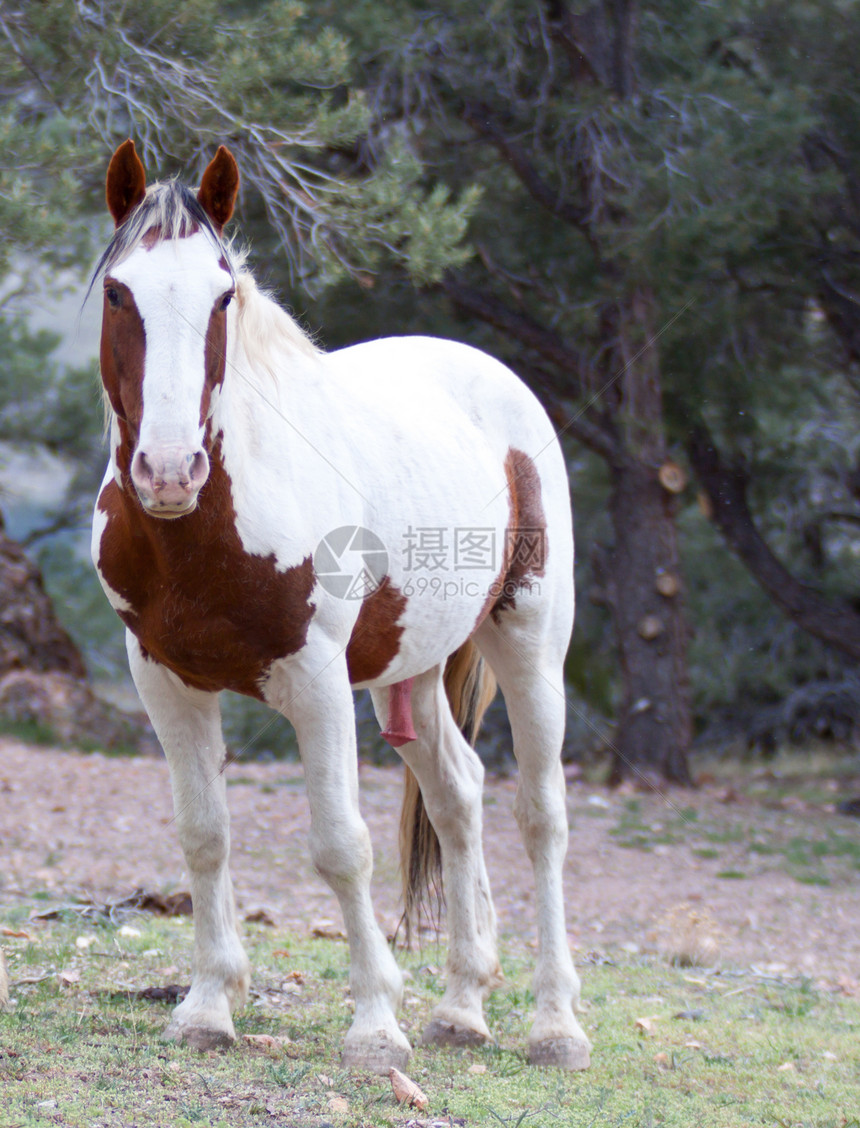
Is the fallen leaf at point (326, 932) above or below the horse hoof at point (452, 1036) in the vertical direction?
below

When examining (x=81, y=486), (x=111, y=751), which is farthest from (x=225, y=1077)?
(x=81, y=486)

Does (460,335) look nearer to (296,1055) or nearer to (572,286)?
(572,286)

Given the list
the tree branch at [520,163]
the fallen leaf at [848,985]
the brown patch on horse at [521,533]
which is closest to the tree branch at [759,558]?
the tree branch at [520,163]

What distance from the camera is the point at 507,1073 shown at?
3105 mm

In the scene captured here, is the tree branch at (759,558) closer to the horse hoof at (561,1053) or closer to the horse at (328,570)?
the horse at (328,570)

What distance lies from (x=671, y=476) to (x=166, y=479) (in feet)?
25.9

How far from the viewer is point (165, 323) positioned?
98.0 inches

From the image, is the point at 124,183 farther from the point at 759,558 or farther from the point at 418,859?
the point at 759,558

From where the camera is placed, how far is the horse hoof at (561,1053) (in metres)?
3.19

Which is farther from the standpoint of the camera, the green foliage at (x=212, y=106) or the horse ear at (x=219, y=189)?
the green foliage at (x=212, y=106)

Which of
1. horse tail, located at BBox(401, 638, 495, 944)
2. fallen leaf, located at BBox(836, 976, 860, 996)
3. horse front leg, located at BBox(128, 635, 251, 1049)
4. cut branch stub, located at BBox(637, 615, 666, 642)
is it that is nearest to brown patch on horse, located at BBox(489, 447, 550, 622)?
horse tail, located at BBox(401, 638, 495, 944)

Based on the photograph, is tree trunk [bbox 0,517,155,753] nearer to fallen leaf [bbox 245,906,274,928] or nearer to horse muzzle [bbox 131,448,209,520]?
fallen leaf [bbox 245,906,274,928]

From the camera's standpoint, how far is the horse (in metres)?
2.64

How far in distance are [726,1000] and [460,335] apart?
23.2 feet
